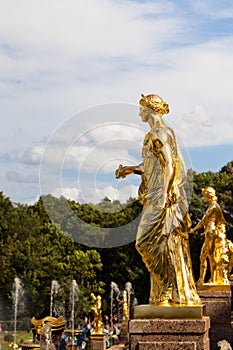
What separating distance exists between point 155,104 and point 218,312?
6.67 meters

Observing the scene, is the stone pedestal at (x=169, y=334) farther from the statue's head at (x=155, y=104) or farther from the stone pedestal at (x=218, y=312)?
the stone pedestal at (x=218, y=312)

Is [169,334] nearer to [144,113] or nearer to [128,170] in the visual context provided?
[128,170]

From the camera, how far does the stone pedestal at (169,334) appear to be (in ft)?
34.4

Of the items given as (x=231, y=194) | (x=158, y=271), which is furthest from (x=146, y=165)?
(x=231, y=194)

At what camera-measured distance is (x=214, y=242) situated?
1816 centimetres

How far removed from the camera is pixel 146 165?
37.2ft

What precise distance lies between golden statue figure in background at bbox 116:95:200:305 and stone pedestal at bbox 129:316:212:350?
0.40 metres

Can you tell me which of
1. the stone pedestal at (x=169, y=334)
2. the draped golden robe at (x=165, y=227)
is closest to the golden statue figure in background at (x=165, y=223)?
the draped golden robe at (x=165, y=227)

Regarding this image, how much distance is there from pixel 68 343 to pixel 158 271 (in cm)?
2183

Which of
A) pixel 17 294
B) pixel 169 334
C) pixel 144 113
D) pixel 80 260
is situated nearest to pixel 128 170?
pixel 144 113

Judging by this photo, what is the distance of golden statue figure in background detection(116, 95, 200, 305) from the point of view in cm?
1101

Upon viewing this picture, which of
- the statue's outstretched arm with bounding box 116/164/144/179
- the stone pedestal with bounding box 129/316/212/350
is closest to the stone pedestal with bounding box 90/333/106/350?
the statue's outstretched arm with bounding box 116/164/144/179

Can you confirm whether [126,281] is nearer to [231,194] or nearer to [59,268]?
[59,268]

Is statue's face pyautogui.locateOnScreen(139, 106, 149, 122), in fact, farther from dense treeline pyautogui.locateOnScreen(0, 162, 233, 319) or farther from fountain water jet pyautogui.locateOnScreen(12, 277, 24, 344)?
fountain water jet pyautogui.locateOnScreen(12, 277, 24, 344)
